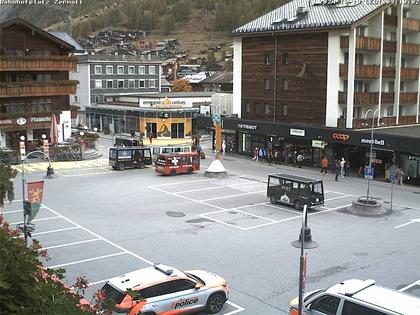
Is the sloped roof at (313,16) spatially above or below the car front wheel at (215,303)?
above

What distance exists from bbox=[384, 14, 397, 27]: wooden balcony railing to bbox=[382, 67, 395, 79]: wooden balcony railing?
3.83 m

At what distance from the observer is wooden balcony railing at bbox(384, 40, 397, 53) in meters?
50.0

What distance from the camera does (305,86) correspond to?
49625mm

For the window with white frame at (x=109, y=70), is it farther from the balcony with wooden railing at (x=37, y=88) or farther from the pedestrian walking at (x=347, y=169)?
the pedestrian walking at (x=347, y=169)

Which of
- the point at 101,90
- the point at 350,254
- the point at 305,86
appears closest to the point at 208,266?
the point at 350,254

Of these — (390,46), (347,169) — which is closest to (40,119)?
(347,169)

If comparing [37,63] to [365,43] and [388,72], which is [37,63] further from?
[388,72]

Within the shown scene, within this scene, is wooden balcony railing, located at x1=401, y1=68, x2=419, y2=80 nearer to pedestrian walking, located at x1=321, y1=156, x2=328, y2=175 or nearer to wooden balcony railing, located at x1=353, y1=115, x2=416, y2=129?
wooden balcony railing, located at x1=353, y1=115, x2=416, y2=129

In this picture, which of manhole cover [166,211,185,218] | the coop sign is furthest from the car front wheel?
the coop sign

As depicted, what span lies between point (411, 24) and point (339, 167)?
59.0 feet

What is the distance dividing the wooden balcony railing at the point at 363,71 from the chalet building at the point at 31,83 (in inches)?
1115

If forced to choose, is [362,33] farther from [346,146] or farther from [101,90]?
[101,90]

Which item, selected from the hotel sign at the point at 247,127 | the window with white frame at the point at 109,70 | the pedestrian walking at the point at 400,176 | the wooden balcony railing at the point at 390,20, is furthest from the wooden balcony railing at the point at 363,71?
the window with white frame at the point at 109,70

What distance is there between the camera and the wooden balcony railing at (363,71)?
47094 mm
